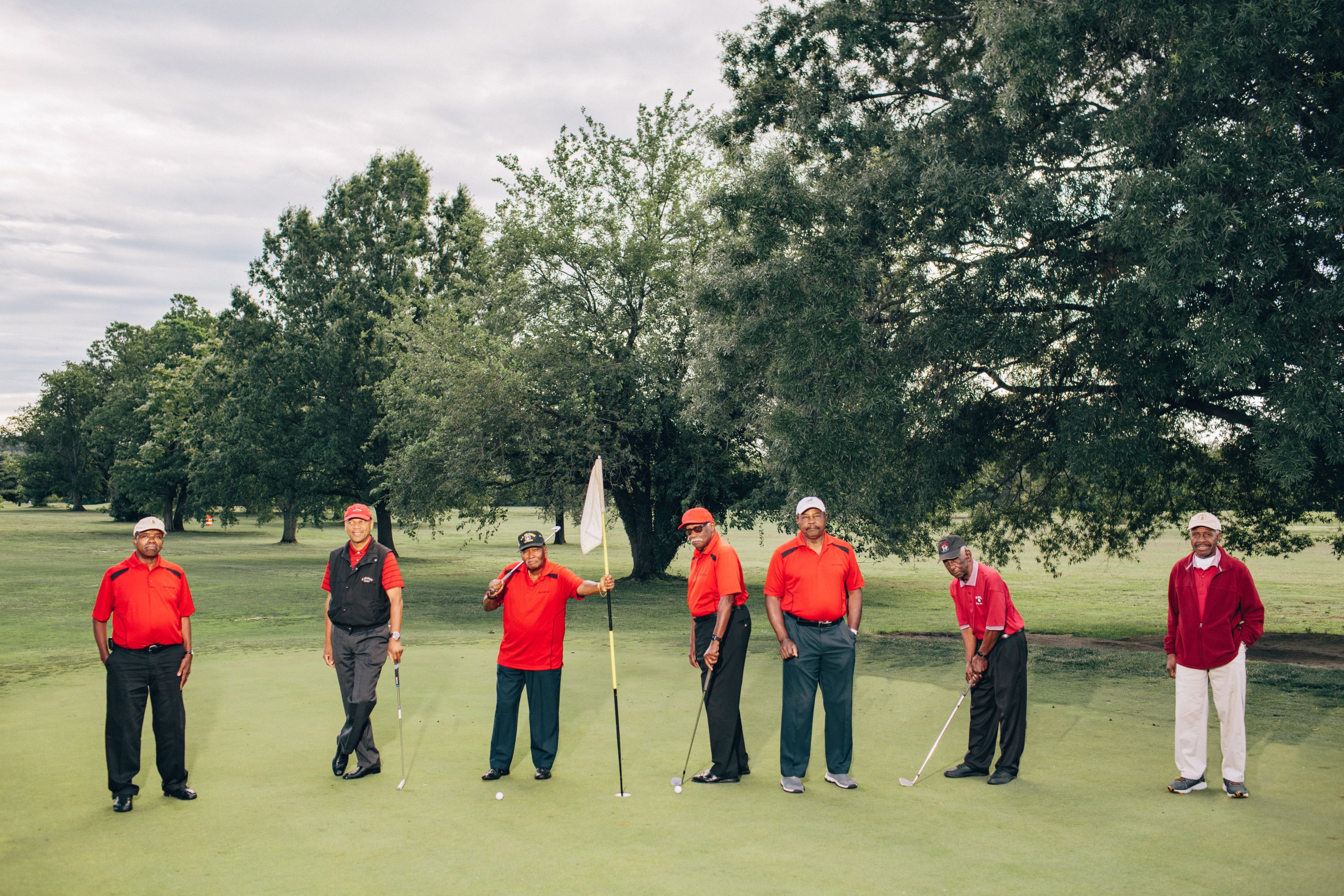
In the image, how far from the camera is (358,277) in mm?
41750

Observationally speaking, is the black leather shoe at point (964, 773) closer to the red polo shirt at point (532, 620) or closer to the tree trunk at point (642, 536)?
the red polo shirt at point (532, 620)

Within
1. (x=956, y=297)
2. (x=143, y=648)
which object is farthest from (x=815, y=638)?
(x=956, y=297)

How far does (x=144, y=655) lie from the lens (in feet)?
22.6

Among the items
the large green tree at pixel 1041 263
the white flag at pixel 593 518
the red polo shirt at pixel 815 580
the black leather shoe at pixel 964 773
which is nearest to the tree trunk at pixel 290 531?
the large green tree at pixel 1041 263

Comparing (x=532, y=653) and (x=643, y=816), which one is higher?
(x=532, y=653)

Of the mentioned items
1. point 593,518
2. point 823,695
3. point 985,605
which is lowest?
point 823,695

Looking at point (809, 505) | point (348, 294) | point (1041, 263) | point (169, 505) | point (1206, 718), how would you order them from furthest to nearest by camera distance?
1. point (169, 505)
2. point (348, 294)
3. point (1041, 263)
4. point (809, 505)
5. point (1206, 718)

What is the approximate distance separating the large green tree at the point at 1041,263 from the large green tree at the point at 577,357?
29.5 ft

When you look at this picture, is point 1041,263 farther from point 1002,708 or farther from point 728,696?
point 728,696

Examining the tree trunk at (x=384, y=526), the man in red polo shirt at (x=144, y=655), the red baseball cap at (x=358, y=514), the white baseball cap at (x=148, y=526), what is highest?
the red baseball cap at (x=358, y=514)

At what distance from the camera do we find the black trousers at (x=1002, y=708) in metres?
7.43

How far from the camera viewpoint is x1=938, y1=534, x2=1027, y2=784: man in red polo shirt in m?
7.43

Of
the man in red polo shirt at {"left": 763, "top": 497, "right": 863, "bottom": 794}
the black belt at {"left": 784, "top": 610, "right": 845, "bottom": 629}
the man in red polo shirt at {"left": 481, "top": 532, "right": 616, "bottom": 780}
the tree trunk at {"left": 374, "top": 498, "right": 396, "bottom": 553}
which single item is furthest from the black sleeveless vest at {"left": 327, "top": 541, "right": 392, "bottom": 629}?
the tree trunk at {"left": 374, "top": 498, "right": 396, "bottom": 553}

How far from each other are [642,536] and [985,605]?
2369 cm
